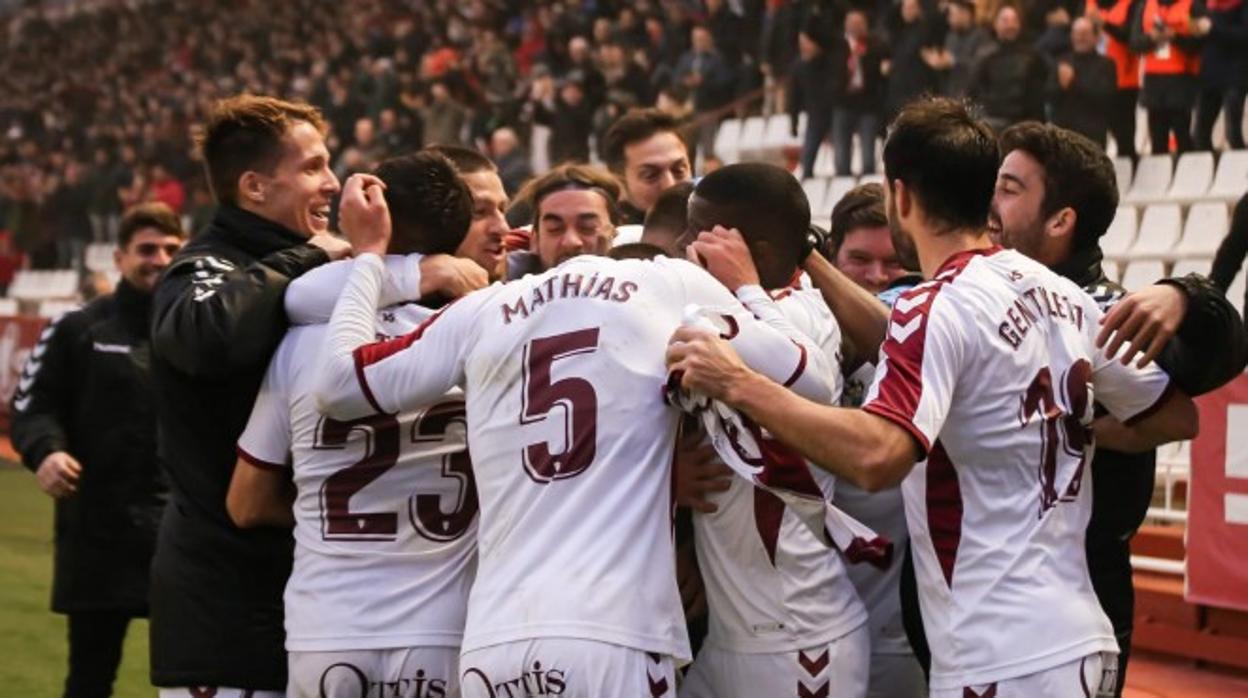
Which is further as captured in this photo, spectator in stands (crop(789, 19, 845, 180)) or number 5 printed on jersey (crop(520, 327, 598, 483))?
spectator in stands (crop(789, 19, 845, 180))

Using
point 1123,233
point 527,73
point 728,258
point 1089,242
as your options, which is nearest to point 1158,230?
point 1123,233

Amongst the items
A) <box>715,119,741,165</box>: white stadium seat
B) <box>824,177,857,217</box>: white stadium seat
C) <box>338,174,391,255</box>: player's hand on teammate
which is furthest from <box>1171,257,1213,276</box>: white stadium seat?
<box>338,174,391,255</box>: player's hand on teammate

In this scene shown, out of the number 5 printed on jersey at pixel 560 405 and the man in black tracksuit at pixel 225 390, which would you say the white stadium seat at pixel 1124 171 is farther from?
the number 5 printed on jersey at pixel 560 405

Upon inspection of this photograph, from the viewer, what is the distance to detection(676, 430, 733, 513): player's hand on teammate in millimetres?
4258

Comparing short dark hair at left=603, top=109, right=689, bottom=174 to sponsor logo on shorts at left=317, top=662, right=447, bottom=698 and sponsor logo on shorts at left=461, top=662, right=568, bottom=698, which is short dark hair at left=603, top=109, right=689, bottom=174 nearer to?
sponsor logo on shorts at left=317, top=662, right=447, bottom=698

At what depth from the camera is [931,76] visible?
1608 centimetres

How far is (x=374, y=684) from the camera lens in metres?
4.15

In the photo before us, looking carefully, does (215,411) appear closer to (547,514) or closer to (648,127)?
(547,514)

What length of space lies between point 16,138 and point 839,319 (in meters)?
35.0

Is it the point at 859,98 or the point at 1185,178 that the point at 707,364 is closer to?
the point at 1185,178

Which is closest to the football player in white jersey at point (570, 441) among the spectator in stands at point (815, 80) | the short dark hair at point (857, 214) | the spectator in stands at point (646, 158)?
the short dark hair at point (857, 214)

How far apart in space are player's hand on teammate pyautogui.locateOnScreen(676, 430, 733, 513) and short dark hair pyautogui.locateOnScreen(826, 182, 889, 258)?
1.32 m

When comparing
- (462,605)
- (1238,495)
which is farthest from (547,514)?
(1238,495)

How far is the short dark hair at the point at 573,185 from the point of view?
18.4 ft
